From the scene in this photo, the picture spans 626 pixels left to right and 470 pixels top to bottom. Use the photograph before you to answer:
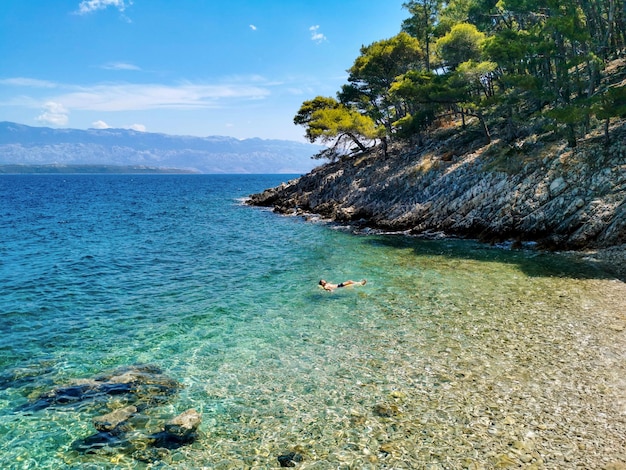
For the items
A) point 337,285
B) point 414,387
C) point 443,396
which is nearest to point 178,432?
point 414,387

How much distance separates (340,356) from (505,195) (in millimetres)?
24646

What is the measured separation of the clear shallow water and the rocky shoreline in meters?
3.68

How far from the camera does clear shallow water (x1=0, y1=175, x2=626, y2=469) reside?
30.0ft

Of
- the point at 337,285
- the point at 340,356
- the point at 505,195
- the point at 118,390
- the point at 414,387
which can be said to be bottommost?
the point at 118,390

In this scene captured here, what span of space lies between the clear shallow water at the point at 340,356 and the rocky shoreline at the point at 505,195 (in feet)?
12.1

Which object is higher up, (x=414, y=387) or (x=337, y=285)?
(x=337, y=285)

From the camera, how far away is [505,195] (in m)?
32.1

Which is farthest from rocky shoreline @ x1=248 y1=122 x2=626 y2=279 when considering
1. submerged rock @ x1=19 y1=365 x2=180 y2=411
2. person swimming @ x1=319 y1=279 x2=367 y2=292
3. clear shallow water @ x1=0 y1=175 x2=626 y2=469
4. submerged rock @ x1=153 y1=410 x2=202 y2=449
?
submerged rock @ x1=19 y1=365 x2=180 y2=411

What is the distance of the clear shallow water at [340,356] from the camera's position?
915 cm

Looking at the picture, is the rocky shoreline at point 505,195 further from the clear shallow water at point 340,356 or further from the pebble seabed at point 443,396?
the pebble seabed at point 443,396

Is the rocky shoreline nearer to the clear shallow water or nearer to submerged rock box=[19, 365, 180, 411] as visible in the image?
the clear shallow water

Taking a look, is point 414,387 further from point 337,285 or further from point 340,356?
point 337,285

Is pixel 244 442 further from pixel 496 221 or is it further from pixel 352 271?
pixel 496 221

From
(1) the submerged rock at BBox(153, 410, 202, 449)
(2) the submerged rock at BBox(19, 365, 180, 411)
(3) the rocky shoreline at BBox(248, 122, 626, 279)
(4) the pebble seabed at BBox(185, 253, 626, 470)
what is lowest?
(2) the submerged rock at BBox(19, 365, 180, 411)
